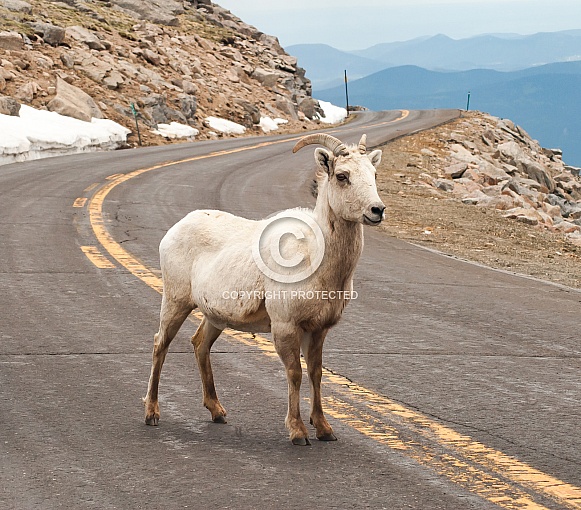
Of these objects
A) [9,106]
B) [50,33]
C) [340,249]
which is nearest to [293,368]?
[340,249]

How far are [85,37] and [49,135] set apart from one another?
A: 17.5m

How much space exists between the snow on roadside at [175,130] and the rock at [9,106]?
904 cm

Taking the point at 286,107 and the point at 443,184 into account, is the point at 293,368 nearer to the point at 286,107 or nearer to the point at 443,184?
the point at 443,184

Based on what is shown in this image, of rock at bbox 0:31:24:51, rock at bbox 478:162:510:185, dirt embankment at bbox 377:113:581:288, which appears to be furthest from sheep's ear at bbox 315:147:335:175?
rock at bbox 0:31:24:51

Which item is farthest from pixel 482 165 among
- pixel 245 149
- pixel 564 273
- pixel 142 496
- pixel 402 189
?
pixel 142 496

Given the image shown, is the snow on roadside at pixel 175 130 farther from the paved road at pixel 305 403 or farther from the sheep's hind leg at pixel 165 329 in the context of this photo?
the sheep's hind leg at pixel 165 329

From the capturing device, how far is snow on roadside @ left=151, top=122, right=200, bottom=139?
3916 cm

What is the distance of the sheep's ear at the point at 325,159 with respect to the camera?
17.9 feet

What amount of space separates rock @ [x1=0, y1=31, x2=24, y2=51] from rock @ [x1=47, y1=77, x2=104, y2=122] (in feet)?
12.0

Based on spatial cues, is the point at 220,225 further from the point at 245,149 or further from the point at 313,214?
the point at 245,149

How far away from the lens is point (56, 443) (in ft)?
17.6

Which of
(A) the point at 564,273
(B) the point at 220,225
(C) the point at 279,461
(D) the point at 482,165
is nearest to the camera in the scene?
(C) the point at 279,461

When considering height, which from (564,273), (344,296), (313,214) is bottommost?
(564,273)

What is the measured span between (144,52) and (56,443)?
44.8 meters
